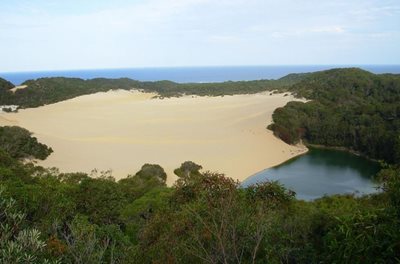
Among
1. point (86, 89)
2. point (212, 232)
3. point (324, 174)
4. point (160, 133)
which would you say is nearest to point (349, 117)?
point (324, 174)

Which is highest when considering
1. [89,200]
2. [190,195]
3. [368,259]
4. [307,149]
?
[368,259]

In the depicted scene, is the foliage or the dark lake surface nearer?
the foliage

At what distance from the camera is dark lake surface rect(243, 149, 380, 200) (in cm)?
3391

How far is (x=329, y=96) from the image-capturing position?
2621 inches

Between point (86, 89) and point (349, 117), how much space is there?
64.6 m

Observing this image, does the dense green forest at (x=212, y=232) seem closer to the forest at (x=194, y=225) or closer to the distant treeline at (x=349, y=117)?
the forest at (x=194, y=225)

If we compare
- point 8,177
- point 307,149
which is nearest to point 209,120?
point 307,149

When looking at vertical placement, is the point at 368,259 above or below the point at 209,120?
above

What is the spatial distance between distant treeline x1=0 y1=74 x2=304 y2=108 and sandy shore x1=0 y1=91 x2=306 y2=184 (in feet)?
18.9

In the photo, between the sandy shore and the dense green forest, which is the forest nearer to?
the dense green forest

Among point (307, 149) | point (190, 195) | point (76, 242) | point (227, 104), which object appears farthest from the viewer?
point (227, 104)

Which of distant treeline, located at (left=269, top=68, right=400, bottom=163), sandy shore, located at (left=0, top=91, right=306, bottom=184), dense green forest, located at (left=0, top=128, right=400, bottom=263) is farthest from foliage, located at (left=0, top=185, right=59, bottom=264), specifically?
distant treeline, located at (left=269, top=68, right=400, bottom=163)

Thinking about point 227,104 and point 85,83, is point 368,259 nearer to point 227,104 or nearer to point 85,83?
point 227,104

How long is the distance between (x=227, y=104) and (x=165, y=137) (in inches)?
1057
